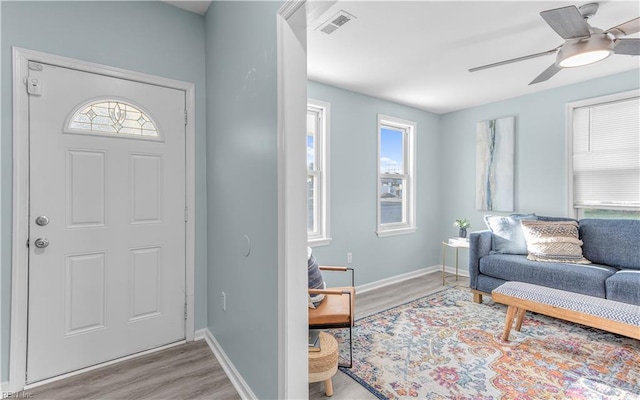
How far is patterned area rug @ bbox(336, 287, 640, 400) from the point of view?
6.36ft

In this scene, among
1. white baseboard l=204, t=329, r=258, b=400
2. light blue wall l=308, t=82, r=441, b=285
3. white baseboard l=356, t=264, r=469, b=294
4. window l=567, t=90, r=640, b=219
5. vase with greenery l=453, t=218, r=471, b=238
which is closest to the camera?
white baseboard l=204, t=329, r=258, b=400

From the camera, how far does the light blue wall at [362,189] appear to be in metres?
3.62

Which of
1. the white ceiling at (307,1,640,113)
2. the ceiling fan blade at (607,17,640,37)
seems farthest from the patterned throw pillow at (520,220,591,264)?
the ceiling fan blade at (607,17,640,37)

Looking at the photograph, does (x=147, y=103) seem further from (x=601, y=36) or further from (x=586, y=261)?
(x=586, y=261)

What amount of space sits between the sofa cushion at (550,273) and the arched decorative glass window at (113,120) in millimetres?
3559

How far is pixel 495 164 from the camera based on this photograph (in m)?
4.22

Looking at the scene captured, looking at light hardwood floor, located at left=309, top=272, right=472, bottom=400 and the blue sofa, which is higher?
the blue sofa

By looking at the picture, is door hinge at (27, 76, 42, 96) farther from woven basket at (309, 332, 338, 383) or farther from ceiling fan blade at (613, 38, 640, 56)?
ceiling fan blade at (613, 38, 640, 56)

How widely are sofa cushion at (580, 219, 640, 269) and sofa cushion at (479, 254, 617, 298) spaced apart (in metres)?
0.13

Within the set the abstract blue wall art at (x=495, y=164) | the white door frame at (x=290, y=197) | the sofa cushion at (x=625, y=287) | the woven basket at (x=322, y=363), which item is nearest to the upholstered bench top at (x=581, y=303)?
the sofa cushion at (x=625, y=287)

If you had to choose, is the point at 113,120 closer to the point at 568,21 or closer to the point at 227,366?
the point at 227,366

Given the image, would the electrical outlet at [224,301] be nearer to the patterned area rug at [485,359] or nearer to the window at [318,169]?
the patterned area rug at [485,359]

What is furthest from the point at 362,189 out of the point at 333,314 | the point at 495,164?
the point at 333,314

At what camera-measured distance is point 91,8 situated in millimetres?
2080
